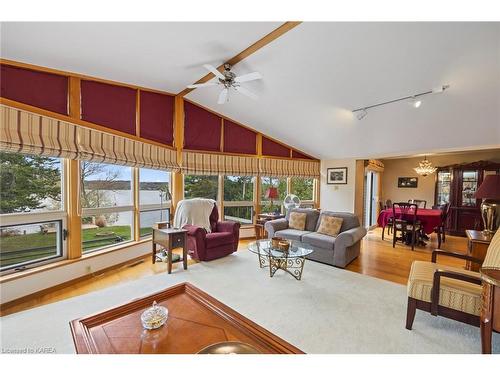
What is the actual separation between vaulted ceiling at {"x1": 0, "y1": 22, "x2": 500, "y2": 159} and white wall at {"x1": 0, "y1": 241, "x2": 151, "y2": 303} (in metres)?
2.47

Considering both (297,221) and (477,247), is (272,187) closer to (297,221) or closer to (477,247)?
(297,221)

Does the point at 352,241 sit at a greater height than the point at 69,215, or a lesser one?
lesser

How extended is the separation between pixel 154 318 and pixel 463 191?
755cm

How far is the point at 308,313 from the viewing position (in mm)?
2246

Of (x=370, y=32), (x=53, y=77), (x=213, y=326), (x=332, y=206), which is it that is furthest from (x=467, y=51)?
(x=53, y=77)

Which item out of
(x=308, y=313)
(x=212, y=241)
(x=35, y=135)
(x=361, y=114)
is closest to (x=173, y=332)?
(x=308, y=313)

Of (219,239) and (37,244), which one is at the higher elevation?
(37,244)

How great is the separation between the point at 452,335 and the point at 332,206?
418 cm

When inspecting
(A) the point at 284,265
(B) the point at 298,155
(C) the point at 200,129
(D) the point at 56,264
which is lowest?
(A) the point at 284,265

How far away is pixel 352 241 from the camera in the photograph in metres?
3.45

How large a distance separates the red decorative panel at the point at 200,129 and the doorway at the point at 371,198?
4.67 meters

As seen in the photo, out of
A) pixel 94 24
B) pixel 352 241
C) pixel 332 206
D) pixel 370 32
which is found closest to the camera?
pixel 94 24
